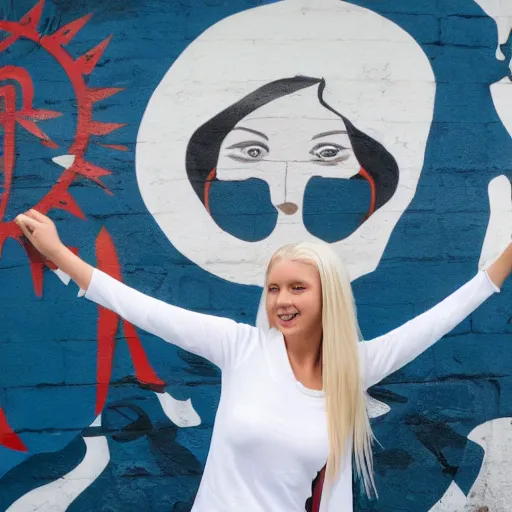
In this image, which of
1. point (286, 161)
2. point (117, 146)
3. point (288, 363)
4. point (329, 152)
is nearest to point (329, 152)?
point (329, 152)

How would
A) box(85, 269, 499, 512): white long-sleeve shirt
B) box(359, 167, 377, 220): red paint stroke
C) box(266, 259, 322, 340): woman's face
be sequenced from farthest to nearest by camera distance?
box(359, 167, 377, 220): red paint stroke, box(266, 259, 322, 340): woman's face, box(85, 269, 499, 512): white long-sleeve shirt

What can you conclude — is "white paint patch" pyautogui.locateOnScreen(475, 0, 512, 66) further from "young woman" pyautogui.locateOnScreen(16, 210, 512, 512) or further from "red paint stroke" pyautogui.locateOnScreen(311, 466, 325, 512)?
"red paint stroke" pyautogui.locateOnScreen(311, 466, 325, 512)

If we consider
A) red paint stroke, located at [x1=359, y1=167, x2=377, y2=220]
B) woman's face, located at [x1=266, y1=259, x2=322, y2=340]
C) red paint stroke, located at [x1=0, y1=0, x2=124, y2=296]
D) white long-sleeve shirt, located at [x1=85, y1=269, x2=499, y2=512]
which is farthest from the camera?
red paint stroke, located at [x1=359, y1=167, x2=377, y2=220]

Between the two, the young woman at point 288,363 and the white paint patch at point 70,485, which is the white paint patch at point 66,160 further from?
the young woman at point 288,363

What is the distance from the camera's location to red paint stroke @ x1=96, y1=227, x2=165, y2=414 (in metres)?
3.60

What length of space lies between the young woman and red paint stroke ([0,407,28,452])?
1.57 metres

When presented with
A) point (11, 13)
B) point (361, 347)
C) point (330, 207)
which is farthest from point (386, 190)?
point (11, 13)

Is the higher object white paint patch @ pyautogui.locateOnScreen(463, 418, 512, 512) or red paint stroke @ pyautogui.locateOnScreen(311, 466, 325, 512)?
red paint stroke @ pyautogui.locateOnScreen(311, 466, 325, 512)

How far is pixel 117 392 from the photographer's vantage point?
11.8 ft

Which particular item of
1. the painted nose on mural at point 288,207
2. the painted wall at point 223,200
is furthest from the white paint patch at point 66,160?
the painted nose on mural at point 288,207

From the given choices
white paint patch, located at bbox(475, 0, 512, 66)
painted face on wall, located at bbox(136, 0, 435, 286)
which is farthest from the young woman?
white paint patch, located at bbox(475, 0, 512, 66)

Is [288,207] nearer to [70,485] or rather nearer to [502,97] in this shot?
[502,97]

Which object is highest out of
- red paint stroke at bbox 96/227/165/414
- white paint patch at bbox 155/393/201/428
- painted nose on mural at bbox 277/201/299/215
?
painted nose on mural at bbox 277/201/299/215

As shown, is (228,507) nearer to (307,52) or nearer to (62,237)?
(62,237)
